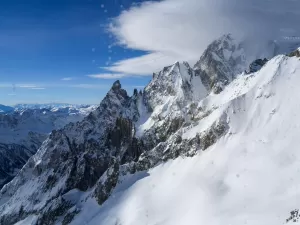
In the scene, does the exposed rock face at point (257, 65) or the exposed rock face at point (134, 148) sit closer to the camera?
the exposed rock face at point (134, 148)

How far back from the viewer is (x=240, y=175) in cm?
8319

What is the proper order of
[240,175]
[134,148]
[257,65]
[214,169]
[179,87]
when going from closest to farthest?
[240,175], [214,169], [134,148], [257,65], [179,87]

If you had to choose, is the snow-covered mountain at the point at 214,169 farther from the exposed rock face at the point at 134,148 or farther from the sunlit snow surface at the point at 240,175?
the exposed rock face at the point at 134,148

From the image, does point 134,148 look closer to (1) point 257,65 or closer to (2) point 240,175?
(1) point 257,65

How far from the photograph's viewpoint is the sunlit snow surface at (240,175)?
71.6 m

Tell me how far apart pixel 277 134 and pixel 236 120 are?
570 inches

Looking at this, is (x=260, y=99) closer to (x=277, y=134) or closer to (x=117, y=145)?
(x=277, y=134)

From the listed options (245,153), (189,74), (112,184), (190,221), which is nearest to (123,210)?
(112,184)

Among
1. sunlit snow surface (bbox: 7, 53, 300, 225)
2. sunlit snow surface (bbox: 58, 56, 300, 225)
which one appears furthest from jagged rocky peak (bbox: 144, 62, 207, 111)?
sunlit snow surface (bbox: 58, 56, 300, 225)

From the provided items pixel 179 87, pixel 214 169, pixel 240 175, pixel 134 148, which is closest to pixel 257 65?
pixel 179 87

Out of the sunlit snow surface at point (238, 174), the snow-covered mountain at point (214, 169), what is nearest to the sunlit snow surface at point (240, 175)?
the sunlit snow surface at point (238, 174)

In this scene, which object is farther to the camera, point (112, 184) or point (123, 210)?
point (112, 184)

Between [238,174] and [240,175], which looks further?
[238,174]

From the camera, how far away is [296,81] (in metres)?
96.9
